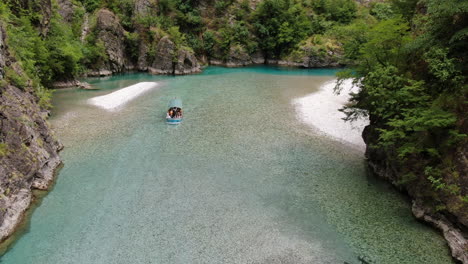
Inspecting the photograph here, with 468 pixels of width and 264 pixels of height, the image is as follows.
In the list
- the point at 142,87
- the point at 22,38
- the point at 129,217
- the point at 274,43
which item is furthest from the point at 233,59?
the point at 129,217

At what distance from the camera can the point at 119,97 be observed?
39.8 meters

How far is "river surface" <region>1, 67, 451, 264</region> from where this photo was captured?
14312mm

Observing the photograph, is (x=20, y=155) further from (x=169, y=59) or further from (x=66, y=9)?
(x=66, y=9)

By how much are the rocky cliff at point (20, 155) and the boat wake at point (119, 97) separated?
42.3ft

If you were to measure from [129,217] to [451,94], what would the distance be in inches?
671

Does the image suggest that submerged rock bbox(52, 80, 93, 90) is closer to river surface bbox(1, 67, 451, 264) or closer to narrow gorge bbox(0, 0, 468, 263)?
narrow gorge bbox(0, 0, 468, 263)

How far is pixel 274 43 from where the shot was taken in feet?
226

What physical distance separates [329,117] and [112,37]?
42388mm

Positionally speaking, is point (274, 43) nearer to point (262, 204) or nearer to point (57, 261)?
point (262, 204)

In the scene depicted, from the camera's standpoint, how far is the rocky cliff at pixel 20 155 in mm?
15804

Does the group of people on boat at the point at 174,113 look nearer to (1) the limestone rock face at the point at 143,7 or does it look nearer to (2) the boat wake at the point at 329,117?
(2) the boat wake at the point at 329,117

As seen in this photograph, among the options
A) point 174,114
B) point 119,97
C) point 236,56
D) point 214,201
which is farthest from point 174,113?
point 236,56

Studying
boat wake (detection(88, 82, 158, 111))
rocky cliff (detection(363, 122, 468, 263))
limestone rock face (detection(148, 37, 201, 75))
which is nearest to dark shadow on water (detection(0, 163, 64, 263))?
boat wake (detection(88, 82, 158, 111))

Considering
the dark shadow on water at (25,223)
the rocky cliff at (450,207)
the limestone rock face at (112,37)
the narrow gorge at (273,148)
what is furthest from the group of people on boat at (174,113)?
the limestone rock face at (112,37)
